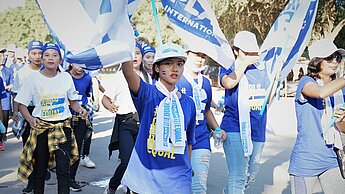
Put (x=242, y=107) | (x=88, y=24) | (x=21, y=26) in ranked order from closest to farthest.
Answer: (x=88, y=24) < (x=242, y=107) < (x=21, y=26)

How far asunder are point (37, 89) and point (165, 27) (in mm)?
22242

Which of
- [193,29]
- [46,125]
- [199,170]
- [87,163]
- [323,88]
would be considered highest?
[193,29]

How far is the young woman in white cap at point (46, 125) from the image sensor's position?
182 inches

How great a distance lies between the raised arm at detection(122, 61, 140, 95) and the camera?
111 inches

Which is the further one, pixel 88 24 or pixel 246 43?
pixel 246 43

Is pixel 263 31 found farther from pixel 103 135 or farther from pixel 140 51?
pixel 140 51

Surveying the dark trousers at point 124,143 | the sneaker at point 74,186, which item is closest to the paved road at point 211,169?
the sneaker at point 74,186

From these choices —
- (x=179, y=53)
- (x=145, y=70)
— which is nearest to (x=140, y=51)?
(x=145, y=70)

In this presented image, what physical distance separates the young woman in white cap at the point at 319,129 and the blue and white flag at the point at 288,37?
1070mm

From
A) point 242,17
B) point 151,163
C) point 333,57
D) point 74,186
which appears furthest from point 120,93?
point 242,17

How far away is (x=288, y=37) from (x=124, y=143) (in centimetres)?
215

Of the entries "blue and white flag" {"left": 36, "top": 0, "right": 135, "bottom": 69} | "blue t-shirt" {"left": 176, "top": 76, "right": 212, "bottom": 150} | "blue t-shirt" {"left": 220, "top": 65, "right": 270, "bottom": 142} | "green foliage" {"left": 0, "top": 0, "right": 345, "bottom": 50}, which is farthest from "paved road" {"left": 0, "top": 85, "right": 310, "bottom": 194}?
"green foliage" {"left": 0, "top": 0, "right": 345, "bottom": 50}

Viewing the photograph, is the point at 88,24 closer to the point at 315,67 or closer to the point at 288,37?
the point at 315,67

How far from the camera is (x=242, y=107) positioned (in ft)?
14.9
